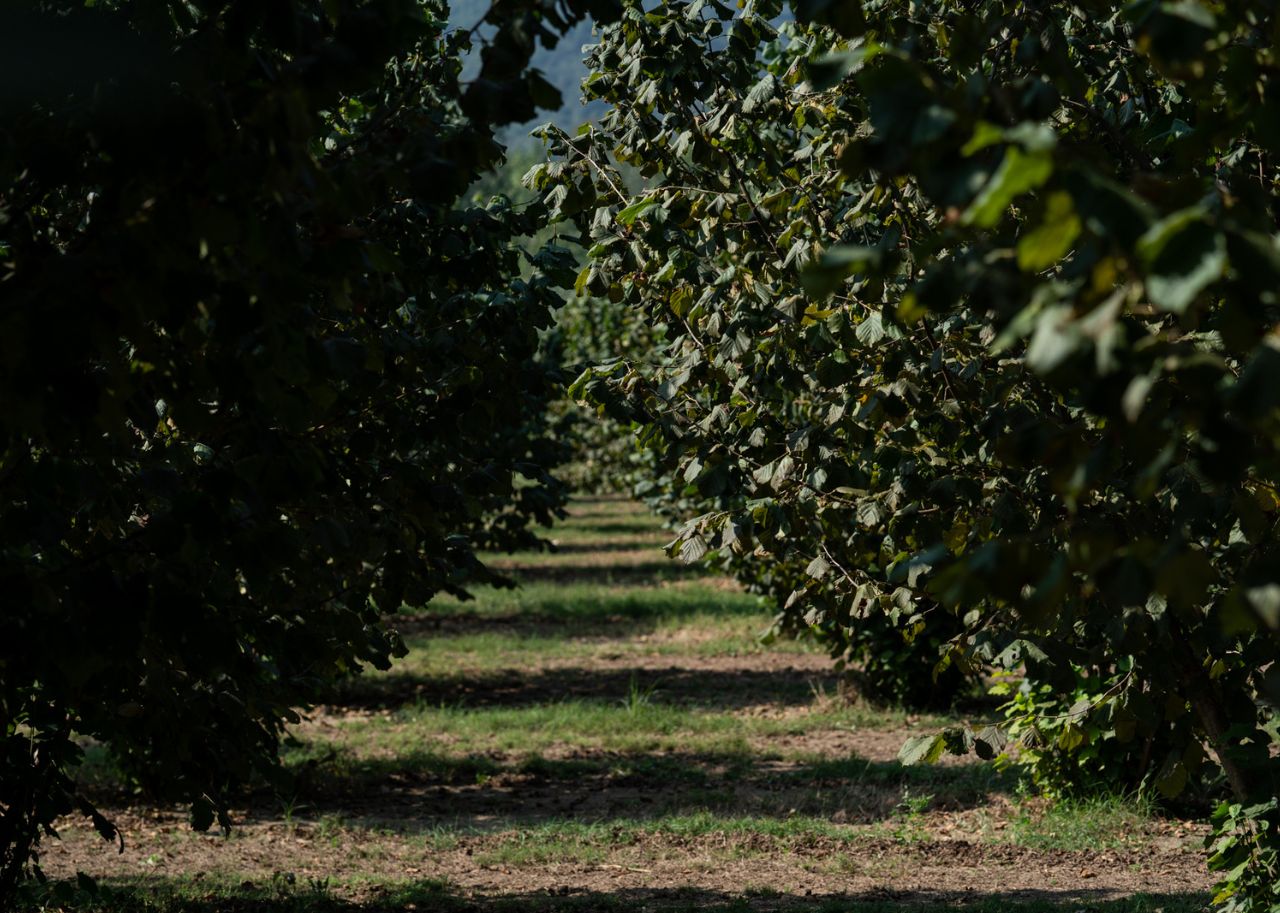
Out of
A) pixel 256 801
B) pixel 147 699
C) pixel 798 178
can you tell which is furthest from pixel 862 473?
pixel 256 801

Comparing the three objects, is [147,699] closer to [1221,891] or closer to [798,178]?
[798,178]

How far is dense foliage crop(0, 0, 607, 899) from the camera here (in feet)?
7.26

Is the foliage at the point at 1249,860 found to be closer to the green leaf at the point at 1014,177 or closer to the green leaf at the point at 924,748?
the green leaf at the point at 924,748

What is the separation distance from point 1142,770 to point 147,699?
568 centimetres

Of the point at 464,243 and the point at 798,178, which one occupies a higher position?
the point at 798,178

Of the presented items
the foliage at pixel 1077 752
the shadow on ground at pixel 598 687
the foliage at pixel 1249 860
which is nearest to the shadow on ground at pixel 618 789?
the foliage at pixel 1077 752

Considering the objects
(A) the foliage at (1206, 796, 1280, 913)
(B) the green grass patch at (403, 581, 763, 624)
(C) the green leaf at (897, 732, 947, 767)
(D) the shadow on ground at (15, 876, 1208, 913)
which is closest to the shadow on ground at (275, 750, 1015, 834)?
(D) the shadow on ground at (15, 876, 1208, 913)

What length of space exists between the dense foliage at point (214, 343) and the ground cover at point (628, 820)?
165 cm

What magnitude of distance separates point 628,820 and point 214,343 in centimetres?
537

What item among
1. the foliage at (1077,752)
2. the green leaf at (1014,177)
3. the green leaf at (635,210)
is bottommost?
the foliage at (1077,752)

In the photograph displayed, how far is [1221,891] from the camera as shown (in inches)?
183

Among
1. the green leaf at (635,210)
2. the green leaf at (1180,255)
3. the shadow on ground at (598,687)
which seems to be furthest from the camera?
the shadow on ground at (598,687)

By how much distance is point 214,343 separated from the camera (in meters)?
3.15

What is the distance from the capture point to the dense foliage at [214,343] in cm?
221
